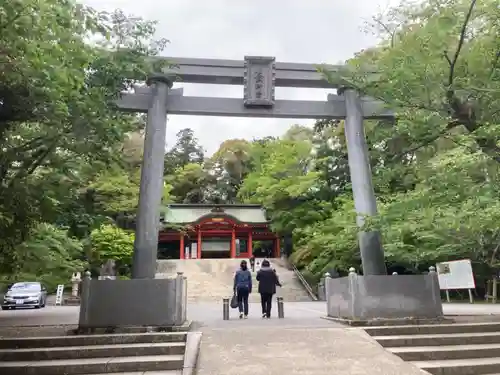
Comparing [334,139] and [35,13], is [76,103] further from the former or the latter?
[334,139]

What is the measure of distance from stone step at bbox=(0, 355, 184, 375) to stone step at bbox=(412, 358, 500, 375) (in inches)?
134

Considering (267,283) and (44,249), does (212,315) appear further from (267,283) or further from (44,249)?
(44,249)

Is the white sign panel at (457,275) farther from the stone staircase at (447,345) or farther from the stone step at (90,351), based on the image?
the stone step at (90,351)

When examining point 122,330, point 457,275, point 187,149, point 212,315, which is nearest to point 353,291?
point 122,330

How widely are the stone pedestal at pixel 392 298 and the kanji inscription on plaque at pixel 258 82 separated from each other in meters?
4.20

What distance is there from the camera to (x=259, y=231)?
3133cm

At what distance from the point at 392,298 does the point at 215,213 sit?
76.0 ft

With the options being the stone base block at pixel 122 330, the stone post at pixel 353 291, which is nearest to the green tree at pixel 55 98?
the stone base block at pixel 122 330

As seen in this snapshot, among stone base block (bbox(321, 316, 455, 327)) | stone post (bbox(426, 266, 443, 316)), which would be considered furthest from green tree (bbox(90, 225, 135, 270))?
stone post (bbox(426, 266, 443, 316))

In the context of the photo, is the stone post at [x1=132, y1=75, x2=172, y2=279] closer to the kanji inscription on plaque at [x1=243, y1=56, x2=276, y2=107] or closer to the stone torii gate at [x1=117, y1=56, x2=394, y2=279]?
the stone torii gate at [x1=117, y1=56, x2=394, y2=279]

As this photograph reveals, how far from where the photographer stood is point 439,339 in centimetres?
668

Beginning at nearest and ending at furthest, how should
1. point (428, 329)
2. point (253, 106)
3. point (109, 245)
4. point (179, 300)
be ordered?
point (428, 329) → point (179, 300) → point (253, 106) → point (109, 245)

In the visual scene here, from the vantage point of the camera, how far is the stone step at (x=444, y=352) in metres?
6.12

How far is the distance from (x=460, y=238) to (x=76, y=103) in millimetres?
11255
